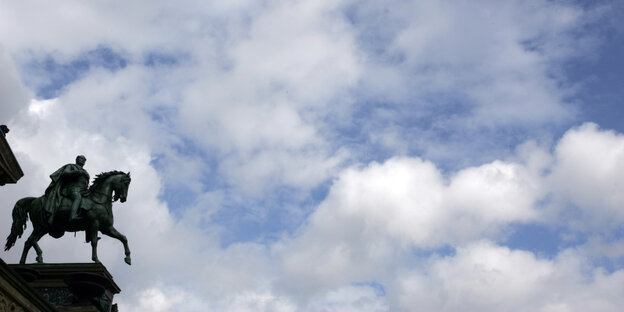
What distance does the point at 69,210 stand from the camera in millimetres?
22109

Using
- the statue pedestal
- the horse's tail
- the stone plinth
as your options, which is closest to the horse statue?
the horse's tail

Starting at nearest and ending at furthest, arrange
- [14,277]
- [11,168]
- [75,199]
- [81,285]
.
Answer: [14,277] < [11,168] < [81,285] < [75,199]

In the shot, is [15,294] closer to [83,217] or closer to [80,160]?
[83,217]

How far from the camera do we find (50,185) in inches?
891

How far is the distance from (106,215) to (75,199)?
114cm

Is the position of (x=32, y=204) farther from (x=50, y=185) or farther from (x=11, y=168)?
(x=11, y=168)

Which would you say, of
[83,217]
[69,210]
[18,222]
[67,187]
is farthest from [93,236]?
[18,222]

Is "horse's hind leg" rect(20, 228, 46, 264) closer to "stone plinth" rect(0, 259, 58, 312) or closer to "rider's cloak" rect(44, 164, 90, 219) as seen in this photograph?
"rider's cloak" rect(44, 164, 90, 219)

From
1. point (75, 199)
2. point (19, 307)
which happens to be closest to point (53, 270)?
point (75, 199)

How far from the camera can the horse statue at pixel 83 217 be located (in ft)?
73.0

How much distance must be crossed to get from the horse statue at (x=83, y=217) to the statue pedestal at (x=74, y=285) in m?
1.03

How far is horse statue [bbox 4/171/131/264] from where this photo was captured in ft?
73.0

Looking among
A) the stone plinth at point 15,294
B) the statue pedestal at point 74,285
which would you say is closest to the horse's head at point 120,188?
the statue pedestal at point 74,285

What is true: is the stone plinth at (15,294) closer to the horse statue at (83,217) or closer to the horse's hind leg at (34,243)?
the horse statue at (83,217)
